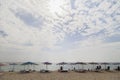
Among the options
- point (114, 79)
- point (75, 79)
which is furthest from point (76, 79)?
point (114, 79)

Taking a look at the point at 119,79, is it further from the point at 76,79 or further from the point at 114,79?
the point at 76,79

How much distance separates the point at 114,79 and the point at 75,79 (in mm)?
5013

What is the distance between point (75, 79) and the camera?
61.5 feet

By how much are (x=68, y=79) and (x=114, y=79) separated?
232 inches

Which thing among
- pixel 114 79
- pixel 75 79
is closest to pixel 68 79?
pixel 75 79

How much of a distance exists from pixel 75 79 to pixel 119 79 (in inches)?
219

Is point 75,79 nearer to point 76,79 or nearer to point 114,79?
point 76,79

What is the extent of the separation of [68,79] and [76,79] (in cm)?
100

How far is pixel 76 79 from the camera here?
61.4ft

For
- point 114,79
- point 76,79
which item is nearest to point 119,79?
point 114,79

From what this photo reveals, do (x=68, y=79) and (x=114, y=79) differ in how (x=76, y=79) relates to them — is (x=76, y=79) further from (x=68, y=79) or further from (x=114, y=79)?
(x=114, y=79)

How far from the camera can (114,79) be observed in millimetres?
19172

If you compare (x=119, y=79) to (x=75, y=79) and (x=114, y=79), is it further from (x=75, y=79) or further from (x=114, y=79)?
(x=75, y=79)

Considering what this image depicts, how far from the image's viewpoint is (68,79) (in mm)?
18609
